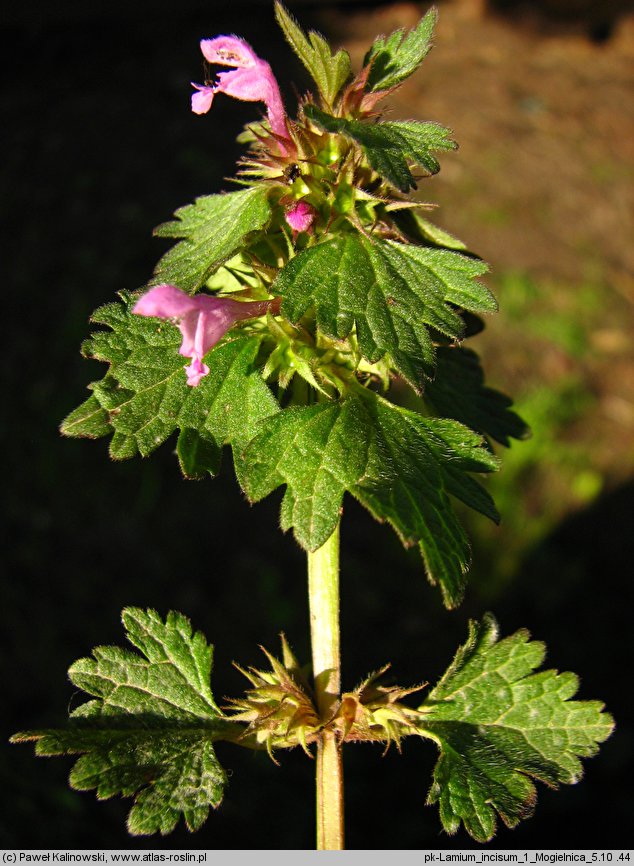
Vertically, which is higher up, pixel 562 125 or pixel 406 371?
pixel 562 125

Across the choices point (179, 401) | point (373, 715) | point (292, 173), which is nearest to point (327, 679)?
point (373, 715)

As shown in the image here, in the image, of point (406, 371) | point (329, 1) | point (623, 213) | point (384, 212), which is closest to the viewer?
point (406, 371)

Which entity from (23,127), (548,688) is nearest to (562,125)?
(23,127)

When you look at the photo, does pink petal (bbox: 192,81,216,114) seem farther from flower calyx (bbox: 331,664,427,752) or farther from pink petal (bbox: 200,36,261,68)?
flower calyx (bbox: 331,664,427,752)

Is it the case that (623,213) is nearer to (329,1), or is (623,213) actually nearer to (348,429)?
(329,1)

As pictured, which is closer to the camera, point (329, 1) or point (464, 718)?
point (464, 718)

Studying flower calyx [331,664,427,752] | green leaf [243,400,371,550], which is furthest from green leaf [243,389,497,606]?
flower calyx [331,664,427,752]

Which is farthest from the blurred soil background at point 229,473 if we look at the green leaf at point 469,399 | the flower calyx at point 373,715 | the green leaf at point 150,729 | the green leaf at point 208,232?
the green leaf at point 208,232
